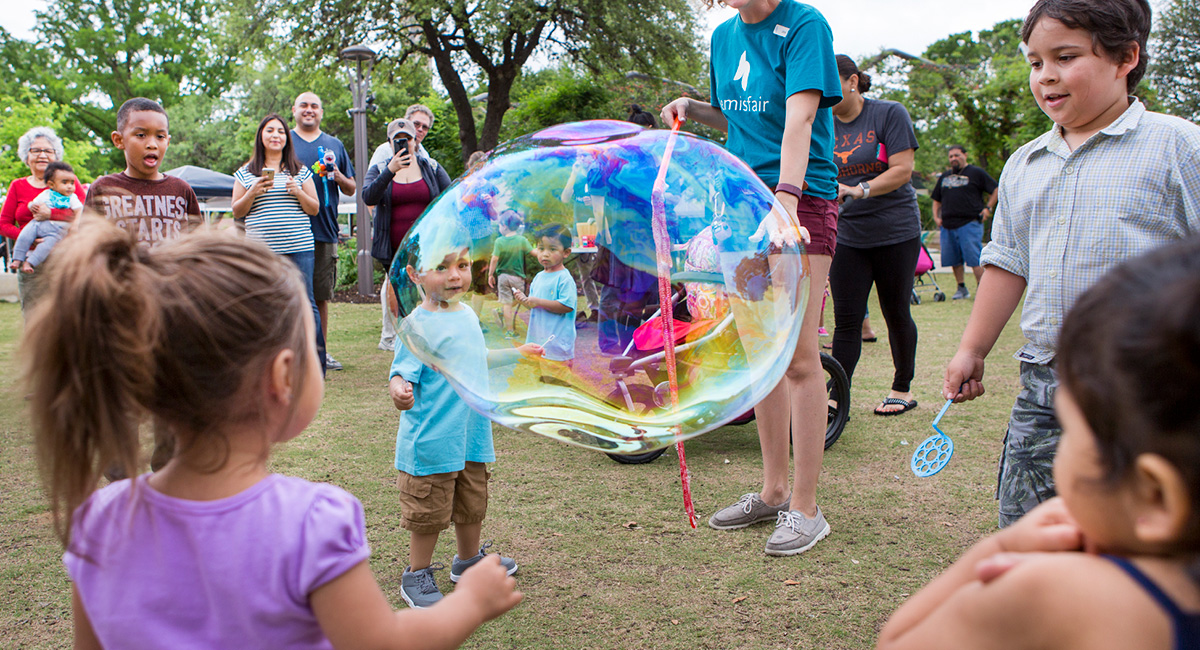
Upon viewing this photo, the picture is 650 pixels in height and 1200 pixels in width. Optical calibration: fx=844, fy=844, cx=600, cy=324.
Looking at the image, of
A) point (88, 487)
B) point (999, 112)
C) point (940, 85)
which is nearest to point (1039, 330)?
point (88, 487)

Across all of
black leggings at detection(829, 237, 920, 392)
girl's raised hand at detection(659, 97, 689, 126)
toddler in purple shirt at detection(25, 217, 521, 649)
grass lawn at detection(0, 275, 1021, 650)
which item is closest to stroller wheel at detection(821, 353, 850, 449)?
grass lawn at detection(0, 275, 1021, 650)

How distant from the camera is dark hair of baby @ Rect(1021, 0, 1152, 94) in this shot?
5.81ft

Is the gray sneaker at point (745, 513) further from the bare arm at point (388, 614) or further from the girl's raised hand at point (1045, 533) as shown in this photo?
the girl's raised hand at point (1045, 533)

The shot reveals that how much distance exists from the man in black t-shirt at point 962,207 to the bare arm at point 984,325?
26.1 feet

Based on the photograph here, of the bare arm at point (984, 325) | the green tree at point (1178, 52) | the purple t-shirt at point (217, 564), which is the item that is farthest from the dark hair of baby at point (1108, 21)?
the green tree at point (1178, 52)

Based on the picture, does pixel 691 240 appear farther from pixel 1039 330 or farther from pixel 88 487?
pixel 88 487

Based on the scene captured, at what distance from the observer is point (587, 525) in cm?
305

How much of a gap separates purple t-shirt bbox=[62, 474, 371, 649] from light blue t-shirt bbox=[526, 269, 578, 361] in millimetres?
1119

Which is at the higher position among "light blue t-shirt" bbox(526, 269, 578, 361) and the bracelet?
the bracelet

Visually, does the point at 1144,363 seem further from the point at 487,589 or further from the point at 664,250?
the point at 664,250

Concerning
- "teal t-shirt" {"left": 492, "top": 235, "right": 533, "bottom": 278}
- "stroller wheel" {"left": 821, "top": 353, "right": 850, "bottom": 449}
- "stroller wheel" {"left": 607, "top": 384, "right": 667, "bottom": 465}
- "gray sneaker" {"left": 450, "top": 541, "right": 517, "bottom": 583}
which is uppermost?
"teal t-shirt" {"left": 492, "top": 235, "right": 533, "bottom": 278}

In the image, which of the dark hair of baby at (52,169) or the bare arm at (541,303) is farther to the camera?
the dark hair of baby at (52,169)

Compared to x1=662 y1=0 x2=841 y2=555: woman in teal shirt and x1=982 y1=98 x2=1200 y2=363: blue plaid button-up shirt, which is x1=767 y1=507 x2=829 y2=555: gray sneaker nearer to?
x1=662 y1=0 x2=841 y2=555: woman in teal shirt

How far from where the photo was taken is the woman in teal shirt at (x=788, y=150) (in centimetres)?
250
